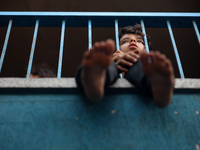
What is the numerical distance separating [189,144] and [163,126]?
0.13 meters

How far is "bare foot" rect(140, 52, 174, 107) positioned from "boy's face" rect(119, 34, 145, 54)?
67 cm

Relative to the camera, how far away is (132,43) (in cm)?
155

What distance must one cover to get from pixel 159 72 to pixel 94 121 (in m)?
0.38

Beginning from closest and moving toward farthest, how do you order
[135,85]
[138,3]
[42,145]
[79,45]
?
[42,145], [135,85], [138,3], [79,45]

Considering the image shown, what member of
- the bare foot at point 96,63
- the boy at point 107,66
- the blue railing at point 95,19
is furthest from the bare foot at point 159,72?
the blue railing at point 95,19

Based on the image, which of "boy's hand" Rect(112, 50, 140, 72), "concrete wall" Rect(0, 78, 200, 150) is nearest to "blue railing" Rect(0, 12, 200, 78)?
"boy's hand" Rect(112, 50, 140, 72)

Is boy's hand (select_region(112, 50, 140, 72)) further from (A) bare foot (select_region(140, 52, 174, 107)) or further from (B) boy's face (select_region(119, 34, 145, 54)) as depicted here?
(B) boy's face (select_region(119, 34, 145, 54))

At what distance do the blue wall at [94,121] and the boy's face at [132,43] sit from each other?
0.55 meters

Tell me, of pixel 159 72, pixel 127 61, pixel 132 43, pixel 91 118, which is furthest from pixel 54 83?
pixel 132 43

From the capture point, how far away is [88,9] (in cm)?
334

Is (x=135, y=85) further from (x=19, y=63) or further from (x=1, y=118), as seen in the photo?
(x=19, y=63)

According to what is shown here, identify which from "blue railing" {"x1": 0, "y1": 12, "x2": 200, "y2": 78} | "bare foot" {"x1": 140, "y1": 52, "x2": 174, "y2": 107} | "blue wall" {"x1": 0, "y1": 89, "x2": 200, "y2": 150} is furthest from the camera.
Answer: "blue railing" {"x1": 0, "y1": 12, "x2": 200, "y2": 78}

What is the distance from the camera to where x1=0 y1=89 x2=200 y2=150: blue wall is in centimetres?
93

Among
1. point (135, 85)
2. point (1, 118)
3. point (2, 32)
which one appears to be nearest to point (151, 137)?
point (135, 85)
